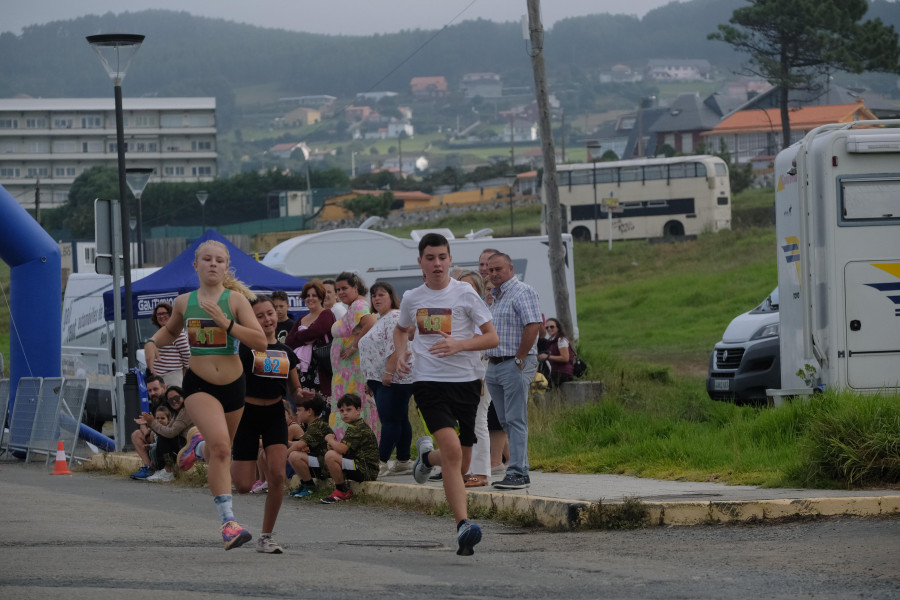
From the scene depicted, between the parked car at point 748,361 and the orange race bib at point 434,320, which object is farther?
the parked car at point 748,361

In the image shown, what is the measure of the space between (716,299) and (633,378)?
24.1m

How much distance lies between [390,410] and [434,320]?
3.62 meters

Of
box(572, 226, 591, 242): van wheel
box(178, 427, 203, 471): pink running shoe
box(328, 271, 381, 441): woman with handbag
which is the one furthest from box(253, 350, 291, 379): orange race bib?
box(572, 226, 591, 242): van wheel

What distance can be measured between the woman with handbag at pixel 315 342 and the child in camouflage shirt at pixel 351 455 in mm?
2053

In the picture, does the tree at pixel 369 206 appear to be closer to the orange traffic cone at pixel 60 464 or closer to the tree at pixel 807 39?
the tree at pixel 807 39

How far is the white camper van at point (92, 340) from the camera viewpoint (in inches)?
774

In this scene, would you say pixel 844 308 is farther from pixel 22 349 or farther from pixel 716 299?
pixel 716 299

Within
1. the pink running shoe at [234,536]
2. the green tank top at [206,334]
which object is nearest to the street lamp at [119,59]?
the green tank top at [206,334]

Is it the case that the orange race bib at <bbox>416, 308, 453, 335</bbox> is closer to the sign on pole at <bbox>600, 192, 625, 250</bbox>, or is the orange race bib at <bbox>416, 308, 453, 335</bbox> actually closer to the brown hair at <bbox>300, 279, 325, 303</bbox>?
the brown hair at <bbox>300, 279, 325, 303</bbox>

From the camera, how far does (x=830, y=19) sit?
66062mm

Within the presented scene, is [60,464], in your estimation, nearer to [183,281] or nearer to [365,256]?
[183,281]

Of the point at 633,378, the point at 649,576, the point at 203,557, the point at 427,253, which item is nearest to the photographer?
the point at 649,576

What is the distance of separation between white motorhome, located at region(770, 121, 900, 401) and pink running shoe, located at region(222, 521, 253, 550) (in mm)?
6954

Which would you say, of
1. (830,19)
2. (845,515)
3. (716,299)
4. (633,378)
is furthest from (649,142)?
(845,515)
